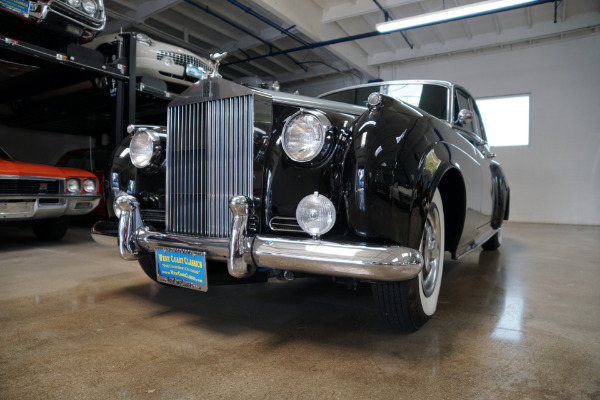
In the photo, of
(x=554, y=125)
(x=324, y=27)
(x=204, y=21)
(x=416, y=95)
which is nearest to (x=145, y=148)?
(x=416, y=95)

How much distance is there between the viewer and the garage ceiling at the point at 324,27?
7.32 metres

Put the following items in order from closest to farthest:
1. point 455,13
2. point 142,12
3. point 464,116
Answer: point 464,116 → point 455,13 → point 142,12

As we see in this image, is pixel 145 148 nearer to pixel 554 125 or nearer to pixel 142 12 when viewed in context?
pixel 142 12

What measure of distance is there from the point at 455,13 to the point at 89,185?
6.07 meters

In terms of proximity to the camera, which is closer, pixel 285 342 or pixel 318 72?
pixel 285 342

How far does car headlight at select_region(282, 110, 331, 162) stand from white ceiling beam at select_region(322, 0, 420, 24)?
6.53 meters

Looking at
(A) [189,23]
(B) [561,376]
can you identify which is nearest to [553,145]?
(A) [189,23]

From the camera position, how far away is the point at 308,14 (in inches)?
307

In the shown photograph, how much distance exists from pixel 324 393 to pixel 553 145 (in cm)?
931

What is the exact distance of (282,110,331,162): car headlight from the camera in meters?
1.70

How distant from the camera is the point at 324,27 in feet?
27.5

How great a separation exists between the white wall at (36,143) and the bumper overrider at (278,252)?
28.4ft

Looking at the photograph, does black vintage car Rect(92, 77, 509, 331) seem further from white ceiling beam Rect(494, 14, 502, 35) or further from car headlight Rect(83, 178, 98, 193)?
white ceiling beam Rect(494, 14, 502, 35)

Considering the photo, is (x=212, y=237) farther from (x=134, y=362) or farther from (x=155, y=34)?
(x=155, y=34)
